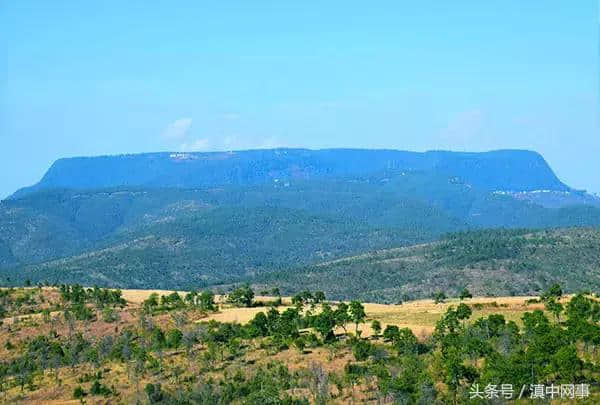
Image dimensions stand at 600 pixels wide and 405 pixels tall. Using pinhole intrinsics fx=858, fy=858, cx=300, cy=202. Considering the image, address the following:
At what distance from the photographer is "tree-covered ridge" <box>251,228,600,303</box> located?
154250 millimetres

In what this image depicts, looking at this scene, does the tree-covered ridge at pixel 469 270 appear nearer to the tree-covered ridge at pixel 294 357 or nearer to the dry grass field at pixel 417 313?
the dry grass field at pixel 417 313

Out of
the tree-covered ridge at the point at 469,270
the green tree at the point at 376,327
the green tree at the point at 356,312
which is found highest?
the green tree at the point at 356,312

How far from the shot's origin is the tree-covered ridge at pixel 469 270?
6073 inches

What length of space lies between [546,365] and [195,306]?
5298 centimetres

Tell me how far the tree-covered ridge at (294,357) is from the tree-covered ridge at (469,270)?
172 ft

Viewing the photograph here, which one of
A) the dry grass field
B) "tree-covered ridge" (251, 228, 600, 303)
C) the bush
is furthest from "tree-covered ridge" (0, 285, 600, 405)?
"tree-covered ridge" (251, 228, 600, 303)

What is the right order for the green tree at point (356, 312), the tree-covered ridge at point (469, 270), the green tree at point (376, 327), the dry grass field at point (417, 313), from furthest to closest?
the tree-covered ridge at point (469, 270)
the dry grass field at point (417, 313)
the green tree at point (356, 312)
the green tree at point (376, 327)

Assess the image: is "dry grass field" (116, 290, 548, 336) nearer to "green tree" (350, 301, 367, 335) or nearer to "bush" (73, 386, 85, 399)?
"green tree" (350, 301, 367, 335)

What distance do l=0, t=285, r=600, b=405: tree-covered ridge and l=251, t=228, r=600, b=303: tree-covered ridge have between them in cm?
5249

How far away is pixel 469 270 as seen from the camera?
16588 centimetres

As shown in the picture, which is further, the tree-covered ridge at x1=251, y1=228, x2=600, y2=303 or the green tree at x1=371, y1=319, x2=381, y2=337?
the tree-covered ridge at x1=251, y1=228, x2=600, y2=303

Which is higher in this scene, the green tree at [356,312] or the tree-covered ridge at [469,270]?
the green tree at [356,312]

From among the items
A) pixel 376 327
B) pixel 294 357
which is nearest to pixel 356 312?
pixel 376 327

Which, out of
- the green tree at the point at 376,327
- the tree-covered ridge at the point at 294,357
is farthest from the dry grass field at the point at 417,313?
the tree-covered ridge at the point at 294,357
